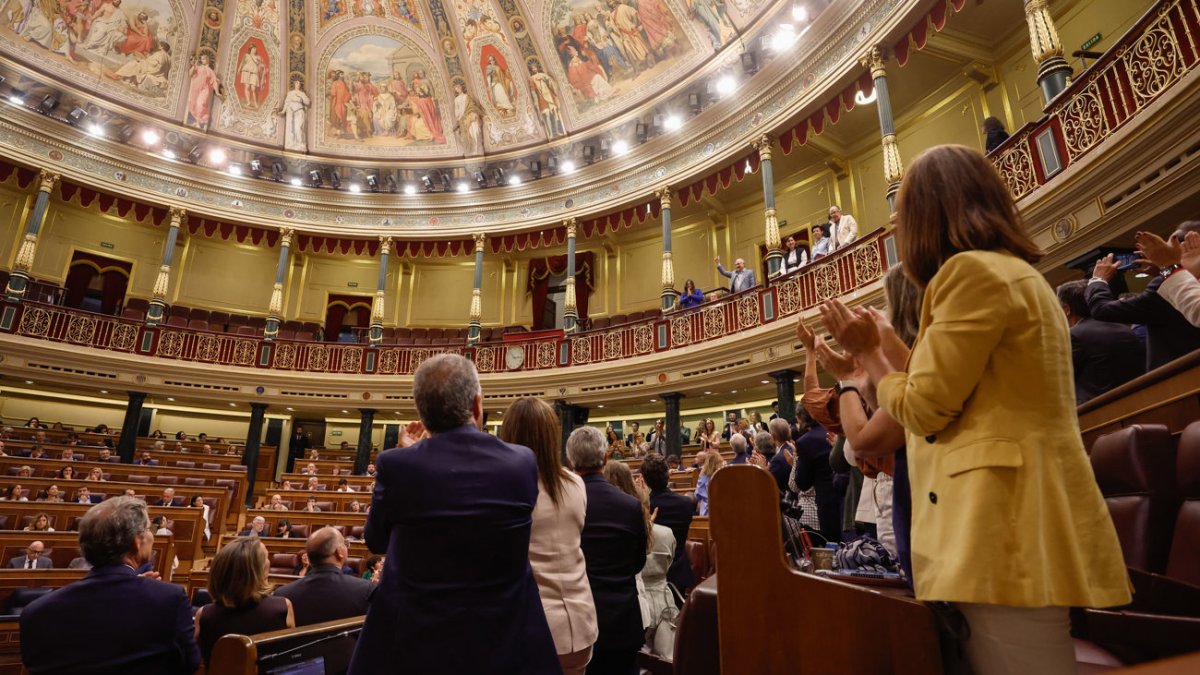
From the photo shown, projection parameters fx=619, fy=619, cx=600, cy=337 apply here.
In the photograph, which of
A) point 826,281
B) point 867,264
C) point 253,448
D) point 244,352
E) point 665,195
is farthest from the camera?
point 244,352

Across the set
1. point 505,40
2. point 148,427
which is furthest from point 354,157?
point 148,427

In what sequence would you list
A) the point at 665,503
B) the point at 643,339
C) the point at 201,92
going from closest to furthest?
the point at 665,503, the point at 643,339, the point at 201,92

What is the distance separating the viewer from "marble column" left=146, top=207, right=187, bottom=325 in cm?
1354

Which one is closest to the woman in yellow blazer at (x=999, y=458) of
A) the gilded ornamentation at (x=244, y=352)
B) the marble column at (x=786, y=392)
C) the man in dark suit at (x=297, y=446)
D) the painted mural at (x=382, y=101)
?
the marble column at (x=786, y=392)

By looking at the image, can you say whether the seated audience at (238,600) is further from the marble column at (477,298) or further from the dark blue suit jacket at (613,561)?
the marble column at (477,298)

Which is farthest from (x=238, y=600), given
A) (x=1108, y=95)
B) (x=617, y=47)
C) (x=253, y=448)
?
(x=617, y=47)

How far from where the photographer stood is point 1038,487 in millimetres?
968

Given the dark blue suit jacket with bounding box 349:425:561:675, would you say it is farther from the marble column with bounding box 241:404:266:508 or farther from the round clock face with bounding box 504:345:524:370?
the marble column with bounding box 241:404:266:508

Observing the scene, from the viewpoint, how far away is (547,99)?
15.2 m

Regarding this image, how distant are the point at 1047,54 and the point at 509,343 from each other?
10.4 m

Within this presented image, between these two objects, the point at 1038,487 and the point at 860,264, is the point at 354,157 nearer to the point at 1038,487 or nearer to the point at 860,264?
the point at 860,264

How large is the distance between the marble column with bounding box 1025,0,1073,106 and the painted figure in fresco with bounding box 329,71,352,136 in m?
15.2

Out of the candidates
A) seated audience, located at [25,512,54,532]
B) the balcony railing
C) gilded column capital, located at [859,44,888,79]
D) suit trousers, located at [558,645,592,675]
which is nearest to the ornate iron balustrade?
the balcony railing

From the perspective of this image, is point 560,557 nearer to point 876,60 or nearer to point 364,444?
point 876,60
